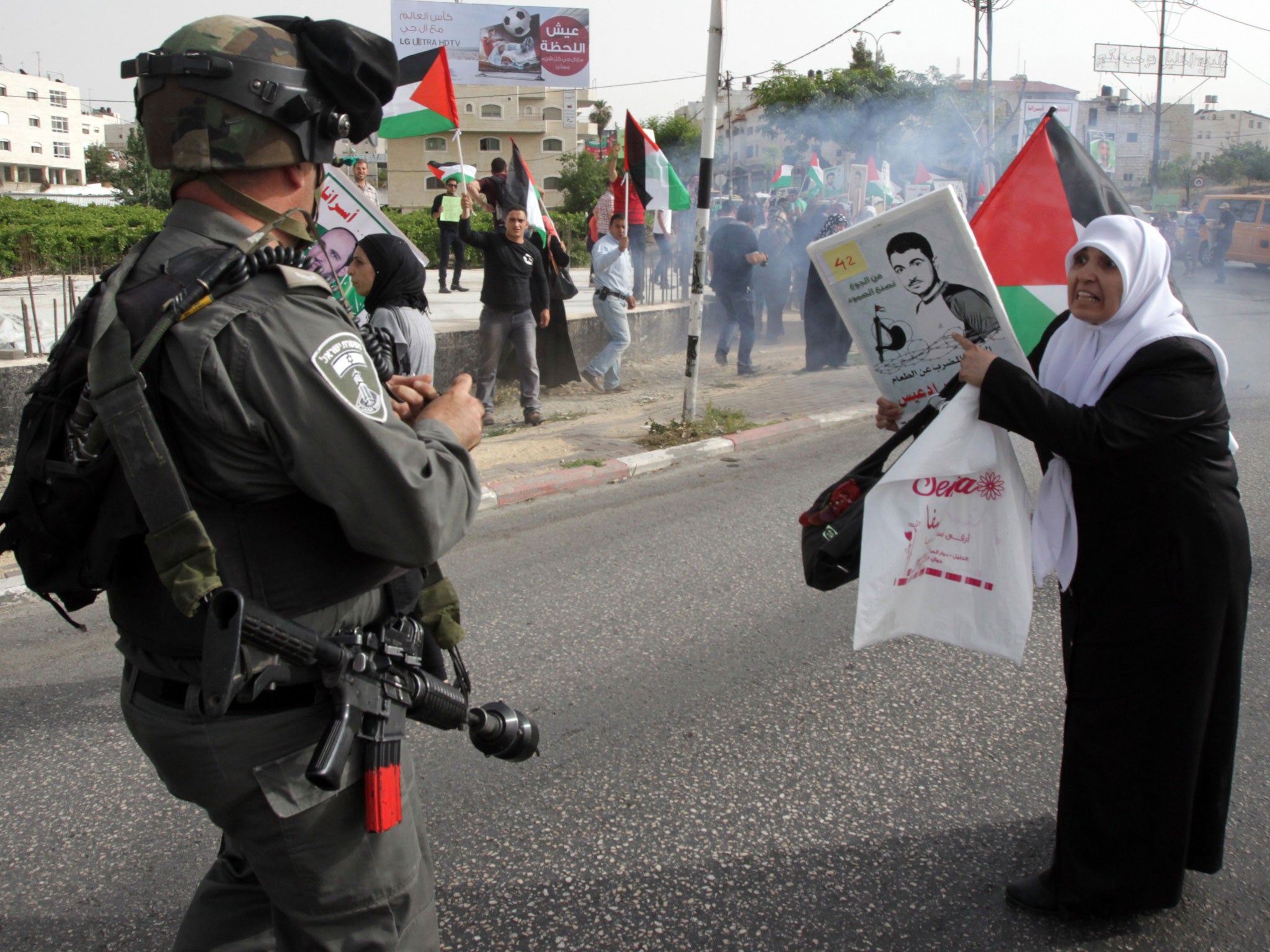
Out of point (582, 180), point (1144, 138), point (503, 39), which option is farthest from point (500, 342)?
point (1144, 138)

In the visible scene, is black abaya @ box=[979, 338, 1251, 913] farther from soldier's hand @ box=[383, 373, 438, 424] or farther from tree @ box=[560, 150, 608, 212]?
tree @ box=[560, 150, 608, 212]

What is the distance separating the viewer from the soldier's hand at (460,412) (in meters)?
1.73

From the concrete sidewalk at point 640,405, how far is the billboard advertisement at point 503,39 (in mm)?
12950

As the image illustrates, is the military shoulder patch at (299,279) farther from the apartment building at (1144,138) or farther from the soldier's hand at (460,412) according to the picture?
the apartment building at (1144,138)

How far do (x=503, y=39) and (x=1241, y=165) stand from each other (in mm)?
55018

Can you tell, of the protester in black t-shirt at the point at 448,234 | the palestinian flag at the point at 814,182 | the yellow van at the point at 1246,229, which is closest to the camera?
the protester in black t-shirt at the point at 448,234

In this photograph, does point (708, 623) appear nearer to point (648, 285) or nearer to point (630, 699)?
point (630, 699)

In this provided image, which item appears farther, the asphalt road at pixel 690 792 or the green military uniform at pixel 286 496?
the asphalt road at pixel 690 792

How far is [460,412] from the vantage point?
1.77 metres

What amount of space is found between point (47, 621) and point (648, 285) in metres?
11.6

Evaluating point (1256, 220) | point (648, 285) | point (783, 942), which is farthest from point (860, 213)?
point (1256, 220)

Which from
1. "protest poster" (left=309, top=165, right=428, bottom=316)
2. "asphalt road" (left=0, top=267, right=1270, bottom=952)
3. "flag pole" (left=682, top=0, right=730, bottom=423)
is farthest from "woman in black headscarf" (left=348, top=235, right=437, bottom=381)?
"flag pole" (left=682, top=0, right=730, bottom=423)

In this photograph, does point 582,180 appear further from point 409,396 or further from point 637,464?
point 409,396

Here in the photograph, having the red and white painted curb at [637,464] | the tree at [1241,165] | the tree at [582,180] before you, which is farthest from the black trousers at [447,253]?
the tree at [1241,165]
